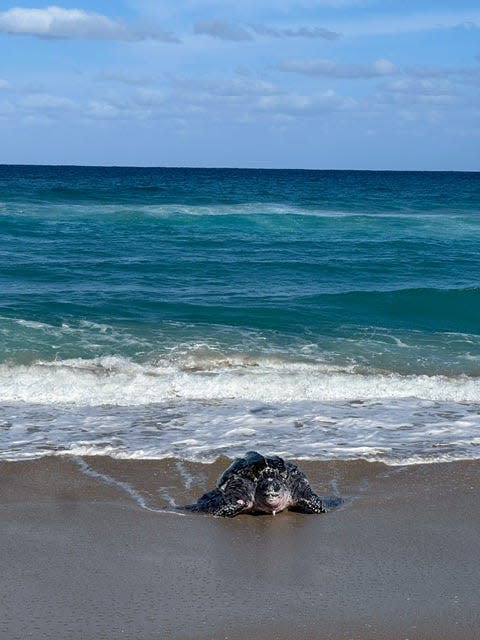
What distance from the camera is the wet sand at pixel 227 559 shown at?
483 cm

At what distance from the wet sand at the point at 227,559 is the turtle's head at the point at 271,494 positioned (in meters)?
0.11

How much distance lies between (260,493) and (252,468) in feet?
1.14

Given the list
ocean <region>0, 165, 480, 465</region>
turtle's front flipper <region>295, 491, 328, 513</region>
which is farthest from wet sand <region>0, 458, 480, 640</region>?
ocean <region>0, 165, 480, 465</region>

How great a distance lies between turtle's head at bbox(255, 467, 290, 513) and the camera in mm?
6613

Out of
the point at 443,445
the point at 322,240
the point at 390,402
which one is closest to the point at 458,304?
the point at 390,402

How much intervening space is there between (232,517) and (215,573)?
3.64 feet

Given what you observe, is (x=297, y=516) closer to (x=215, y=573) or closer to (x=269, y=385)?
(x=215, y=573)

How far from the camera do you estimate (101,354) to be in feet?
41.0

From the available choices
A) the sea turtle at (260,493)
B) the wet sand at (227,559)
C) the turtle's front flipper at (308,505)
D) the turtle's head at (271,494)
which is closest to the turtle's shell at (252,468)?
the sea turtle at (260,493)

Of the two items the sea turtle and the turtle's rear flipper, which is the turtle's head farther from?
the turtle's rear flipper

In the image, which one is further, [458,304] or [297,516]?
[458,304]

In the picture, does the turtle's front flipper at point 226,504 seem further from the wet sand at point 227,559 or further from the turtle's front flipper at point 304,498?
the turtle's front flipper at point 304,498

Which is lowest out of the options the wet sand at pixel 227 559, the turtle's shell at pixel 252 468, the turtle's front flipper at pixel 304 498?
the wet sand at pixel 227 559

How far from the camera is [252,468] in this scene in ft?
22.7
